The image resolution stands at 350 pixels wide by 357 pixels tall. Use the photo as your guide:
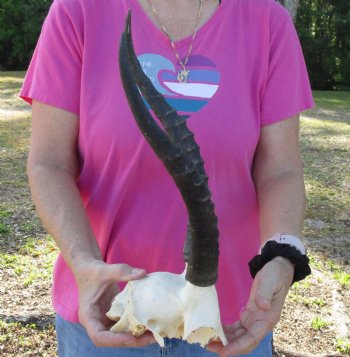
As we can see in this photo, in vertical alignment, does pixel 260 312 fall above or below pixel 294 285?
above

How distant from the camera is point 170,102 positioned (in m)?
1.40

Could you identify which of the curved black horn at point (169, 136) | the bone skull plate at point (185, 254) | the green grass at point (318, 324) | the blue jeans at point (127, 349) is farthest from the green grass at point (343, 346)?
the curved black horn at point (169, 136)

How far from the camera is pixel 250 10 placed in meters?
1.49

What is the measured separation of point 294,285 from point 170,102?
2351 mm

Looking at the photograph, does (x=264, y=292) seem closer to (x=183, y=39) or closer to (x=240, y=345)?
(x=240, y=345)

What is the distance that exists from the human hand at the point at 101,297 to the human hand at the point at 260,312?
177mm

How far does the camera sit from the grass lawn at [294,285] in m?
2.95

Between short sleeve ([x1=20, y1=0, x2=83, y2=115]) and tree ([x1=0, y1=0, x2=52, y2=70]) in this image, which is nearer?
short sleeve ([x1=20, y1=0, x2=83, y2=115])

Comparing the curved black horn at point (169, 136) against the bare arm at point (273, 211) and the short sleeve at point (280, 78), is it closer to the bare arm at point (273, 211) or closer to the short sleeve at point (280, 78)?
the bare arm at point (273, 211)

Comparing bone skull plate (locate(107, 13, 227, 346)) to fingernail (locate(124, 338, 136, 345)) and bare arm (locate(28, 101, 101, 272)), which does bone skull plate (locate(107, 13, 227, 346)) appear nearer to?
fingernail (locate(124, 338, 136, 345))

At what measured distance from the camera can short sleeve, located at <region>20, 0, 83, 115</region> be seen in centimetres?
138

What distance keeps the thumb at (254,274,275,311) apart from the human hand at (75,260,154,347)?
0.76ft

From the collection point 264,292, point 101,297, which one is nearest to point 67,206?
point 101,297

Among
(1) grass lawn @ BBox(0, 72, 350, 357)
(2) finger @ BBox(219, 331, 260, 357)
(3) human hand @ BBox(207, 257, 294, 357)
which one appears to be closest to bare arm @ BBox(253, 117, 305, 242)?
(3) human hand @ BBox(207, 257, 294, 357)
